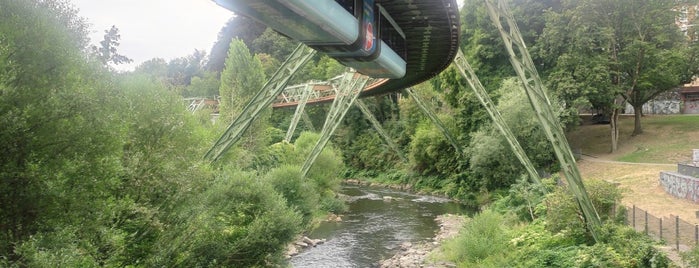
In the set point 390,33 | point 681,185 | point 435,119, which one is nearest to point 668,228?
point 681,185

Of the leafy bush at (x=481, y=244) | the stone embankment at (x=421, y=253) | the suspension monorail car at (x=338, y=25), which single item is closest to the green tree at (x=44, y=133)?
the suspension monorail car at (x=338, y=25)

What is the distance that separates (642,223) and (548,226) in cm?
343

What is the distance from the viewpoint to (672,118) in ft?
148

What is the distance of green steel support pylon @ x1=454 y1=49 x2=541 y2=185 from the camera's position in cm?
2506

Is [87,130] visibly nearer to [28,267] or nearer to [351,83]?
[28,267]

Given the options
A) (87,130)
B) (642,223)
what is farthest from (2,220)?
(642,223)

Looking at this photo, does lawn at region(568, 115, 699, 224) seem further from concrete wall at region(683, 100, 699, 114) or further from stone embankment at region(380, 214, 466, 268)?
stone embankment at region(380, 214, 466, 268)

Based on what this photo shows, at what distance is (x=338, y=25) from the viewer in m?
12.0

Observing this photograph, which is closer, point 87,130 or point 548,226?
point 87,130

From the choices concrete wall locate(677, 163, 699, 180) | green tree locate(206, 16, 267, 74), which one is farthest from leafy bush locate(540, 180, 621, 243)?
green tree locate(206, 16, 267, 74)

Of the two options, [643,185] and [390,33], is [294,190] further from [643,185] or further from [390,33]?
[643,185]

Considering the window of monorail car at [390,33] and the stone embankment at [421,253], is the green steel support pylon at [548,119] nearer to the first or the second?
the window of monorail car at [390,33]

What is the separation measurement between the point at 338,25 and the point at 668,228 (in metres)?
13.8

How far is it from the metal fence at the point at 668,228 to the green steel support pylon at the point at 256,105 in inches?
649
